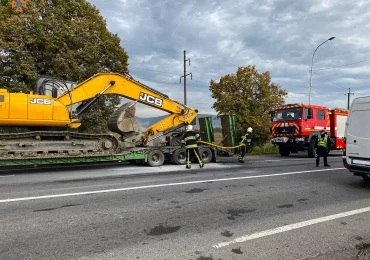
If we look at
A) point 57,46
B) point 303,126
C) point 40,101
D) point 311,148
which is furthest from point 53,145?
point 311,148

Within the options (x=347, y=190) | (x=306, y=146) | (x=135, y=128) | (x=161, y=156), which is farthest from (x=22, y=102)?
(x=306, y=146)

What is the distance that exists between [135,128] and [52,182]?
4.73 meters

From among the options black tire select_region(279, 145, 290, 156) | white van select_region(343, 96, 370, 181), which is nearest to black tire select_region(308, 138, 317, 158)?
black tire select_region(279, 145, 290, 156)

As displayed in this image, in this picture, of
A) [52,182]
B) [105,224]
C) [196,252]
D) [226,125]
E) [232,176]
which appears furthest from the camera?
[226,125]

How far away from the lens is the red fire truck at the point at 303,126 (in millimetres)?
15805

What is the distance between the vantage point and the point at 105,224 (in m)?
4.41

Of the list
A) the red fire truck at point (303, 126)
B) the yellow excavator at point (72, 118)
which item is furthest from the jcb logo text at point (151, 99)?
the red fire truck at point (303, 126)

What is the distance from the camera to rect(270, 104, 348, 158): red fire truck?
15805mm

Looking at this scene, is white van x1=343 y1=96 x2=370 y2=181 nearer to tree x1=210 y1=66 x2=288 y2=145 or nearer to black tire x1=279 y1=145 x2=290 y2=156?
black tire x1=279 y1=145 x2=290 y2=156

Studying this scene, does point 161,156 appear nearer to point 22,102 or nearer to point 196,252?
point 22,102

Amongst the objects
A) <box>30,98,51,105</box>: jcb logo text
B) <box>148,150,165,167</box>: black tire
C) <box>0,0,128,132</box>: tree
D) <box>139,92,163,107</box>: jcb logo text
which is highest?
<box>0,0,128,132</box>: tree

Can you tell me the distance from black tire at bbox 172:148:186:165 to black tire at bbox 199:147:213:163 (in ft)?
3.03

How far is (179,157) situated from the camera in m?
12.1

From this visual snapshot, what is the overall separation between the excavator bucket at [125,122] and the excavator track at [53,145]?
642mm
